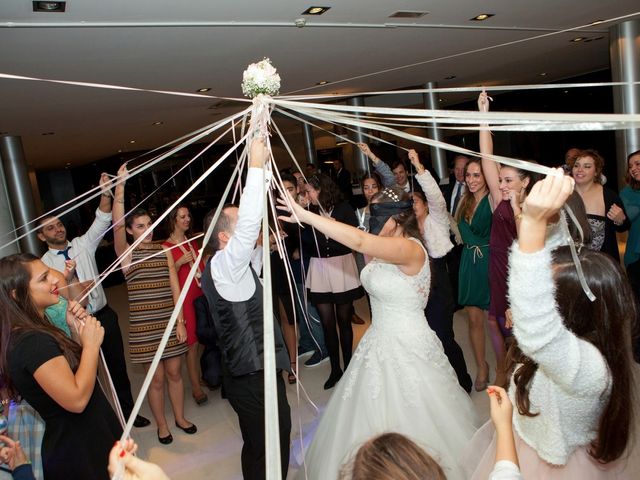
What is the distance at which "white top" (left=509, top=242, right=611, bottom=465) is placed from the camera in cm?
116

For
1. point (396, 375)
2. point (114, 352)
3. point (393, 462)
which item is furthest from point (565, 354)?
point (114, 352)

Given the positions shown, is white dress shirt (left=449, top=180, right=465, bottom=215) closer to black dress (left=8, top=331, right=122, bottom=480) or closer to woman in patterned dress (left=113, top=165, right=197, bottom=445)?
woman in patterned dress (left=113, top=165, right=197, bottom=445)

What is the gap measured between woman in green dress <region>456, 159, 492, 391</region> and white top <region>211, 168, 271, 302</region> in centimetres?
182

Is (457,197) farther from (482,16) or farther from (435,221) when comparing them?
(482,16)

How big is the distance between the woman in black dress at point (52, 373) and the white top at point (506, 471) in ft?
4.48

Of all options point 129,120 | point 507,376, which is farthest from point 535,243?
point 129,120

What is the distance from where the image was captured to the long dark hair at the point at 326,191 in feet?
12.7

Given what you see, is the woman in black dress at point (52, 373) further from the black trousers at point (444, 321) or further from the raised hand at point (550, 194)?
the black trousers at point (444, 321)

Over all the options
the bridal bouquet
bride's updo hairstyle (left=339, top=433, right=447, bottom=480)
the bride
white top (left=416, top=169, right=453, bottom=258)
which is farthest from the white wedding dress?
bride's updo hairstyle (left=339, top=433, right=447, bottom=480)

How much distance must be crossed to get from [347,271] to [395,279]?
4.32 ft

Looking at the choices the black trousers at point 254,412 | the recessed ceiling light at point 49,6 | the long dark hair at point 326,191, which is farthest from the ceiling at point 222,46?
the black trousers at point 254,412

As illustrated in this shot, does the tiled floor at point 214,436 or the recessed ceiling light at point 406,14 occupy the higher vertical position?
the recessed ceiling light at point 406,14

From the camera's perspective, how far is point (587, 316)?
1.30 m

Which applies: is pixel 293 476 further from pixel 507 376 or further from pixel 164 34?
pixel 164 34
